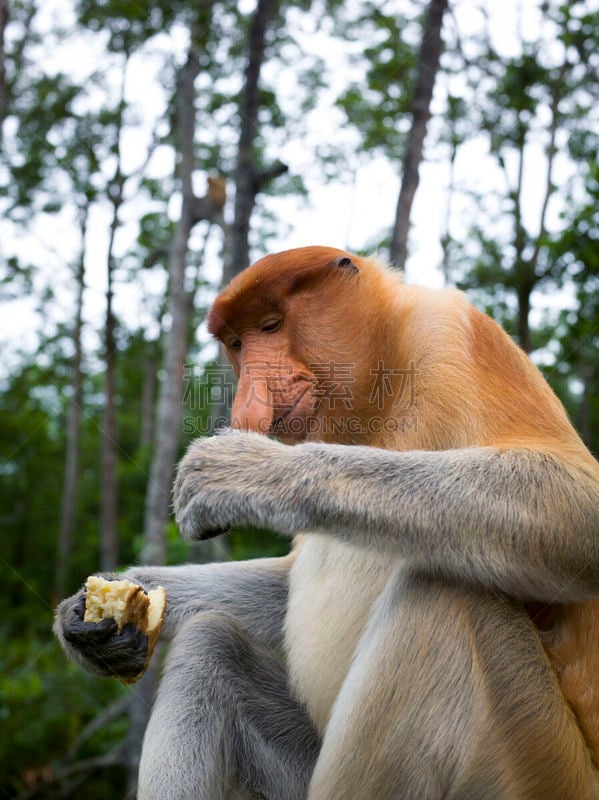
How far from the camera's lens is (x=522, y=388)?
114 inches

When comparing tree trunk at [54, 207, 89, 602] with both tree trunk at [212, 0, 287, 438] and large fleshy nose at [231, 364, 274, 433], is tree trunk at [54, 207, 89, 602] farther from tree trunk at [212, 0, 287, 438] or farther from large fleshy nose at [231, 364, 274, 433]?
large fleshy nose at [231, 364, 274, 433]

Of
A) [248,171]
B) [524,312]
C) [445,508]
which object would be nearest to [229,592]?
[445,508]

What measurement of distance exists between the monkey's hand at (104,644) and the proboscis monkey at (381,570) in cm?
1

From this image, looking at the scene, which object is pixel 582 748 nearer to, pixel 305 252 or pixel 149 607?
pixel 149 607

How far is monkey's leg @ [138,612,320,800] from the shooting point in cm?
282

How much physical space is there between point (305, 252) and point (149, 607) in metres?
1.48

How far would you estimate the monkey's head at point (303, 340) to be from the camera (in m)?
2.92

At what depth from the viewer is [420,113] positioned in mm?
6633

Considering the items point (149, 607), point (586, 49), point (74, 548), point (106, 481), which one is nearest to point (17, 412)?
point (74, 548)

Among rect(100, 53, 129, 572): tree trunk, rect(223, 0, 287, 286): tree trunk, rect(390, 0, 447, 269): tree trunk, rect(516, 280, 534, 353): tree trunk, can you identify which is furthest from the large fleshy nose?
rect(100, 53, 129, 572): tree trunk

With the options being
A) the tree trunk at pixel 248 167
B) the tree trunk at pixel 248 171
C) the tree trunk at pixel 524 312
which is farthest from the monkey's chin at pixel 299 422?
the tree trunk at pixel 524 312

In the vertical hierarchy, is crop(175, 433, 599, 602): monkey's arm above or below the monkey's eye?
below

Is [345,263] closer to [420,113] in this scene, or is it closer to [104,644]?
[104,644]

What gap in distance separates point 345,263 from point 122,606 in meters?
1.55
